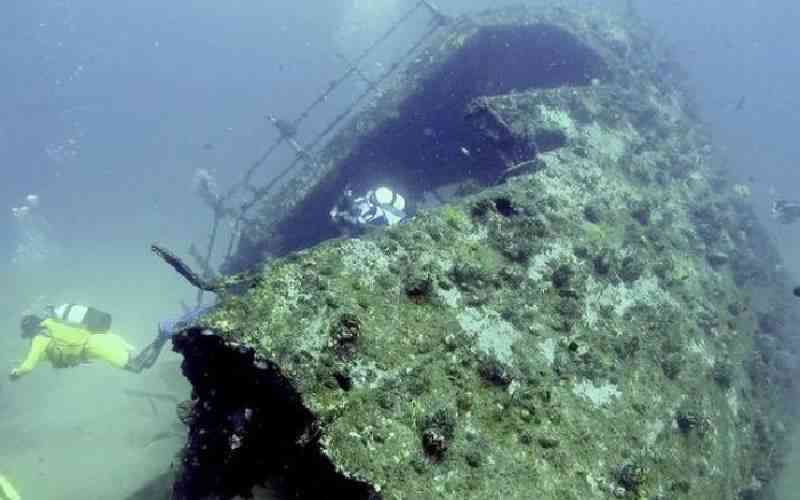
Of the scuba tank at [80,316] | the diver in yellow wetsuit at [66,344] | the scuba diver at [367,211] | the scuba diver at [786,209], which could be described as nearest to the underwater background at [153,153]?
the diver in yellow wetsuit at [66,344]

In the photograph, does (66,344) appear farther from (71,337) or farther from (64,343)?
Result: (71,337)

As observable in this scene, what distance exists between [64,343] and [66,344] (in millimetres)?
39

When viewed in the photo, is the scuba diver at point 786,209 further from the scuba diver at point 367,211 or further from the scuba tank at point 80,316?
the scuba tank at point 80,316

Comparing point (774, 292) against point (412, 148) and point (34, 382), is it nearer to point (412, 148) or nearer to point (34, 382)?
point (412, 148)

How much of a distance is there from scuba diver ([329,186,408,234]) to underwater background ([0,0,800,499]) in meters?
5.22

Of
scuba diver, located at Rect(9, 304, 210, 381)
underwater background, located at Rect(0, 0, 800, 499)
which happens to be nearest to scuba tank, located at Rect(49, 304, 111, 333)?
scuba diver, located at Rect(9, 304, 210, 381)

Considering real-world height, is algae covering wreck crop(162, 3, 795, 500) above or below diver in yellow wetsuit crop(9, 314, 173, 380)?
below

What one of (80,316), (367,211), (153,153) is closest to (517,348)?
(367,211)

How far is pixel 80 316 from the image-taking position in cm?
1089

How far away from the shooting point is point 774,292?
11.1m

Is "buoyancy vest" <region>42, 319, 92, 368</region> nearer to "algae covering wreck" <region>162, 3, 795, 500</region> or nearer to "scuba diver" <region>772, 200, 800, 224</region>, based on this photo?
"algae covering wreck" <region>162, 3, 795, 500</region>

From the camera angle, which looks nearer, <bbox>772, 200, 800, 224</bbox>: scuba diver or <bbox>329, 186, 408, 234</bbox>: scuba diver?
<bbox>329, 186, 408, 234</bbox>: scuba diver

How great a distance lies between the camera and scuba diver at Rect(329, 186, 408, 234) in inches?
360

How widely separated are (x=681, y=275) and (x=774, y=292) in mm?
4955
